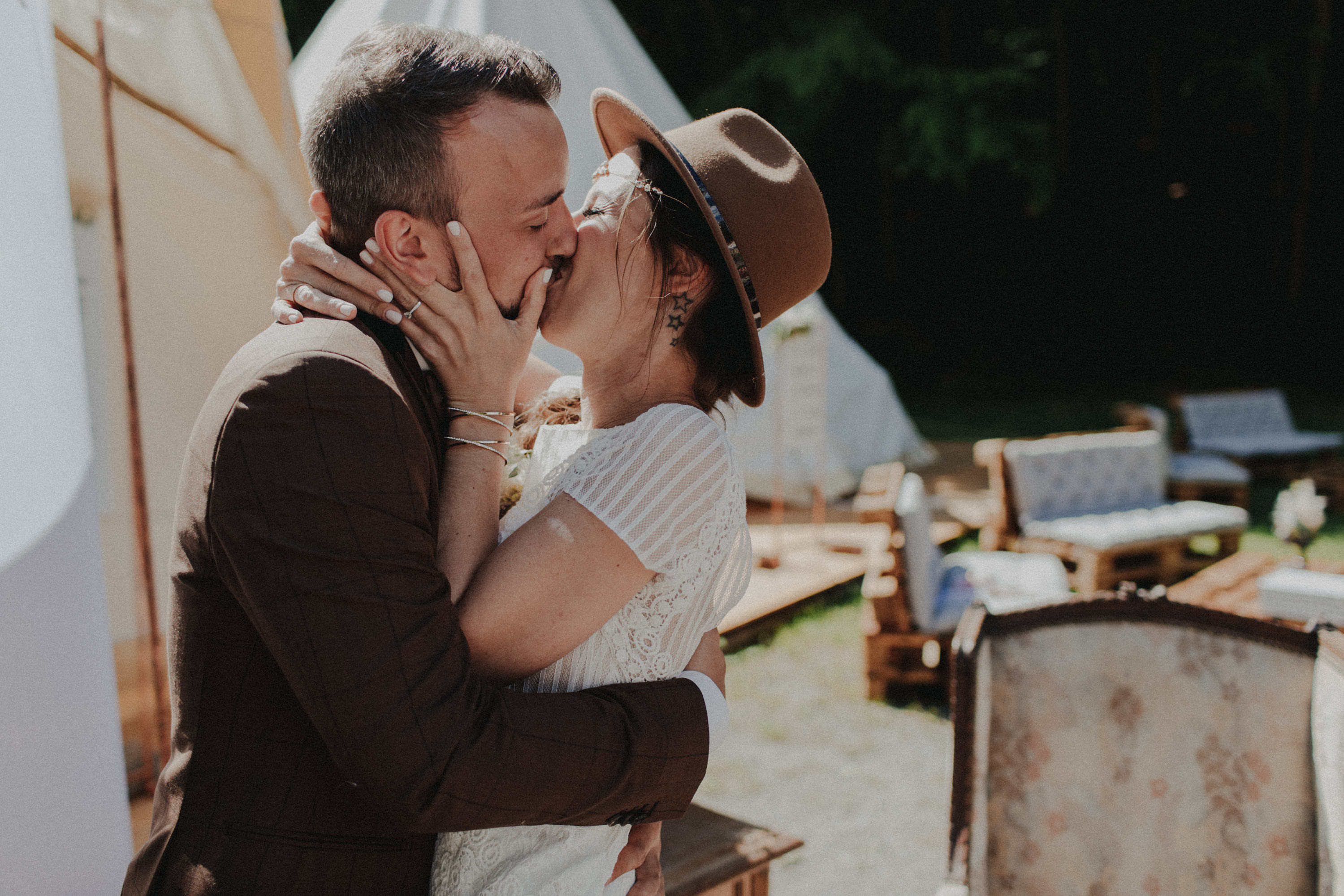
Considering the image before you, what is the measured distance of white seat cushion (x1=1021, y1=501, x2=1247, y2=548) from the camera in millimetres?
6301

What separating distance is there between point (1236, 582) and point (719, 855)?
14.4ft

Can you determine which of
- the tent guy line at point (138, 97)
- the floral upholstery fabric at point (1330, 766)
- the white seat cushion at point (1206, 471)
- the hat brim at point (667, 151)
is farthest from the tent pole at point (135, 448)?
the white seat cushion at point (1206, 471)

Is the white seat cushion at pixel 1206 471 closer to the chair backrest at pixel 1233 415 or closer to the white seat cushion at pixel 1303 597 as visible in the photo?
the chair backrest at pixel 1233 415

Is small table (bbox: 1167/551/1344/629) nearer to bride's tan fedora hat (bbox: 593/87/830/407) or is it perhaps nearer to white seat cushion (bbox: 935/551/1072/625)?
white seat cushion (bbox: 935/551/1072/625)

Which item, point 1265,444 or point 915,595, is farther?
point 1265,444

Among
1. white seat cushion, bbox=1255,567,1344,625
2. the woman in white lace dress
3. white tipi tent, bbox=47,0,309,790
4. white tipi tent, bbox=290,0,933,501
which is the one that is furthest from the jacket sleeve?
white seat cushion, bbox=1255,567,1344,625

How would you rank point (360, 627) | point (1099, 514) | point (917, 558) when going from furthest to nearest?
point (1099, 514) → point (917, 558) → point (360, 627)

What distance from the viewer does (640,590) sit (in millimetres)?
1311

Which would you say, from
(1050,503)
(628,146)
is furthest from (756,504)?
(628,146)

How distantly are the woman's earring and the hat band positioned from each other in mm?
116

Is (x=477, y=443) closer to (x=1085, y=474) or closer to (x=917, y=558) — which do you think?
(x=917, y=558)

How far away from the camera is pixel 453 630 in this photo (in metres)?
1.01

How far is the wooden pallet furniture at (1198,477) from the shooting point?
26.0 ft

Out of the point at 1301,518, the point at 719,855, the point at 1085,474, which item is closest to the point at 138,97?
the point at 719,855
